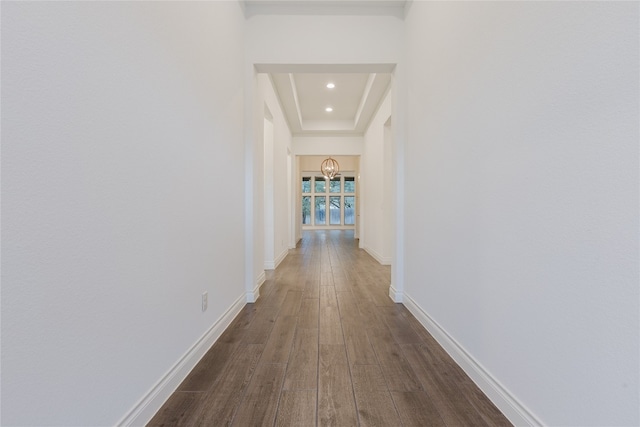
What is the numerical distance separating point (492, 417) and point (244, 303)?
7.34 feet

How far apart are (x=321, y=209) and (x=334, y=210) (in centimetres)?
63

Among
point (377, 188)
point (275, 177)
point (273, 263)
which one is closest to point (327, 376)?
point (273, 263)

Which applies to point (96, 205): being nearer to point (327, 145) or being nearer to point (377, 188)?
point (377, 188)

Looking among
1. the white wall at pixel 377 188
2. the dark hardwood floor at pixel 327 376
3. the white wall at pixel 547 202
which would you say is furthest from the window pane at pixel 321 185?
the white wall at pixel 547 202

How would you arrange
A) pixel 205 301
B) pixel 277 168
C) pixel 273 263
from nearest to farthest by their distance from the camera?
pixel 205 301 → pixel 273 263 → pixel 277 168

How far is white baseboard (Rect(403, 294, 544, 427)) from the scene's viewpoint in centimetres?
126

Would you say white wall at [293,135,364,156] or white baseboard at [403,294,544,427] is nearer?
white baseboard at [403,294,544,427]

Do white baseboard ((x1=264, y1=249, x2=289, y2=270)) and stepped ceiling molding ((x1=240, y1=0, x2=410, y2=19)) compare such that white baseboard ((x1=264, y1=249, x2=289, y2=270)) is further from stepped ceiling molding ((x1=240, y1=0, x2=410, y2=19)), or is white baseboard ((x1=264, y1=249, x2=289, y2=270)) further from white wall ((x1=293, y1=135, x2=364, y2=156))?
stepped ceiling molding ((x1=240, y1=0, x2=410, y2=19))

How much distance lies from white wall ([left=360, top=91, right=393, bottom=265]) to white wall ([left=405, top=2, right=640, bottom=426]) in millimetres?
2991

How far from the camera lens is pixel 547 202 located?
113 cm

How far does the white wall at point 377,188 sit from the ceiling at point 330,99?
27 cm

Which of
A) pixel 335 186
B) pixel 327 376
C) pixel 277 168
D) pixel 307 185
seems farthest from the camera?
pixel 335 186

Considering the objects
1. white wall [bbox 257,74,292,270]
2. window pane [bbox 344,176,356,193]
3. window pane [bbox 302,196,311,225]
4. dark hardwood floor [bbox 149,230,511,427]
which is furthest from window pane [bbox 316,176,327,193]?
dark hardwood floor [bbox 149,230,511,427]

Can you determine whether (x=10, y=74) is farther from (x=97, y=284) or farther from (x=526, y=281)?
(x=526, y=281)
